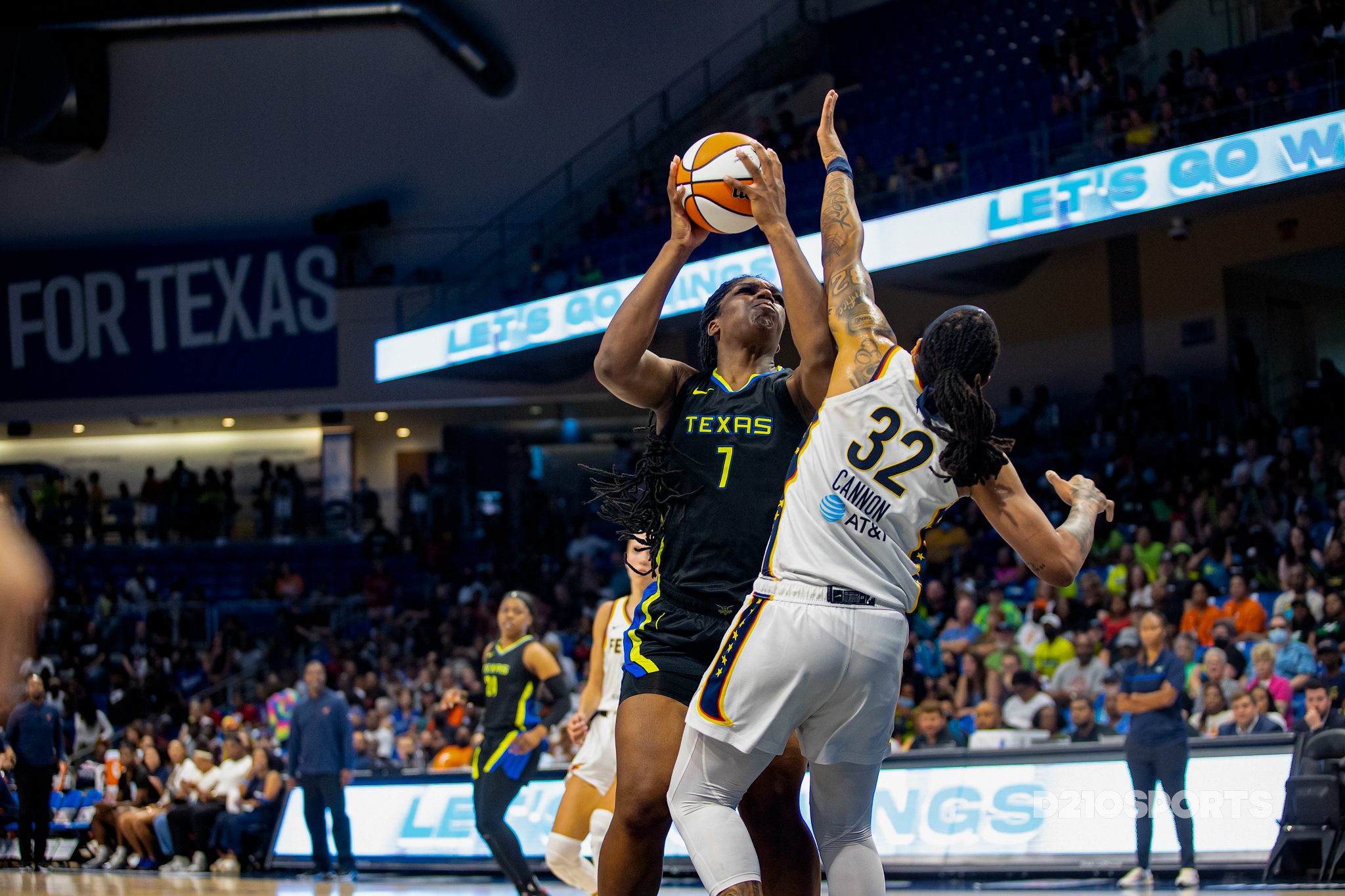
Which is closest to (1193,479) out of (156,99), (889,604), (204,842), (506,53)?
(204,842)

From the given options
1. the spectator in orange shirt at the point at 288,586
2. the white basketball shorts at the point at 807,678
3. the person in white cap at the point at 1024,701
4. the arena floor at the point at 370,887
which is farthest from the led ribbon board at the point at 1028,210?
the white basketball shorts at the point at 807,678

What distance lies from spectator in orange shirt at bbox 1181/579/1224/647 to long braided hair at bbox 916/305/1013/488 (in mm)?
9248

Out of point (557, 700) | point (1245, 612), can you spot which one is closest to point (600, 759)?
point (557, 700)

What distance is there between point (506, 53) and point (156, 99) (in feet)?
22.7

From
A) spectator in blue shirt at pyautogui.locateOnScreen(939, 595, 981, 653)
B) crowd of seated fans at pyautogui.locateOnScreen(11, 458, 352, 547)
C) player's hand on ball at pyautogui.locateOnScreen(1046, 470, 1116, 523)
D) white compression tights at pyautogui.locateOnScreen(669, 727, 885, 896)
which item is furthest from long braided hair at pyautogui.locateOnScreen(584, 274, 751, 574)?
crowd of seated fans at pyautogui.locateOnScreen(11, 458, 352, 547)

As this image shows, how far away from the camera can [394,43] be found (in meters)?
24.2

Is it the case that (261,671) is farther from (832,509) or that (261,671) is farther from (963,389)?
(963,389)

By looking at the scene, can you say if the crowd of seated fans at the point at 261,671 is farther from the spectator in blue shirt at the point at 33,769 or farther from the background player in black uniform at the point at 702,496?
the background player in black uniform at the point at 702,496

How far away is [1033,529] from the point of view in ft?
10.7

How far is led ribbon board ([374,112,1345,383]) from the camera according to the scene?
1271cm

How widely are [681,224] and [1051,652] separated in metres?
9.45

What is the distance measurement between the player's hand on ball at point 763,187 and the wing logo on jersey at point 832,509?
921mm

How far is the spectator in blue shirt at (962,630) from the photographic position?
504 inches

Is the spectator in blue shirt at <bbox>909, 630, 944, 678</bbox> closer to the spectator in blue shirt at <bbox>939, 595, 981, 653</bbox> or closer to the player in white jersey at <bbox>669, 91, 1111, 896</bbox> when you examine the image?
the spectator in blue shirt at <bbox>939, 595, 981, 653</bbox>
